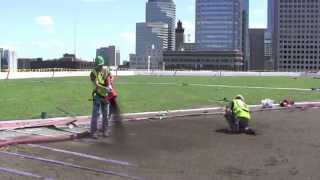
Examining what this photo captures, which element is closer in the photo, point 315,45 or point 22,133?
point 22,133

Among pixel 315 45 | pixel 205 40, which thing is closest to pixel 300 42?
pixel 315 45

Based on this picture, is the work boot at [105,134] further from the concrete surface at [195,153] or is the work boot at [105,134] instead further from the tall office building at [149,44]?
the tall office building at [149,44]

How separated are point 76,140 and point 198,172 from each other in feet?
12.8

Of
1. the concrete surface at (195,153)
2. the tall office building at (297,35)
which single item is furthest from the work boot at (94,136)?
the tall office building at (297,35)

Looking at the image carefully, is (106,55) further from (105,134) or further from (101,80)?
(105,134)

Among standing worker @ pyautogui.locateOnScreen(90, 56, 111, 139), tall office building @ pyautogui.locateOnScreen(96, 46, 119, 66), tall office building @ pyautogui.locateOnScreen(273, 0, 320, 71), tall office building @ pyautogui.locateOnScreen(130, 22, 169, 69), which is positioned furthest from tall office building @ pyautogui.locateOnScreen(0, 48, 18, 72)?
tall office building @ pyautogui.locateOnScreen(273, 0, 320, 71)

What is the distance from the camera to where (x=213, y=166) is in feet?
34.8

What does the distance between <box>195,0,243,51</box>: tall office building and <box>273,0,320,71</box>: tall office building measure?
57.2 feet

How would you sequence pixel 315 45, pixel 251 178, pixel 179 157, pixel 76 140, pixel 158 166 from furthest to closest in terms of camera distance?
pixel 315 45 → pixel 76 140 → pixel 179 157 → pixel 158 166 → pixel 251 178

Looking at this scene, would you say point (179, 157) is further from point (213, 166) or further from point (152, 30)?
point (152, 30)

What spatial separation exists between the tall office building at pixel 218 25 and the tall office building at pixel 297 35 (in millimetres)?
17432

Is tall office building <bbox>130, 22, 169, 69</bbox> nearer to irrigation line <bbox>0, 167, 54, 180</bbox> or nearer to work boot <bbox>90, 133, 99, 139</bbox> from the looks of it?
work boot <bbox>90, 133, 99, 139</bbox>

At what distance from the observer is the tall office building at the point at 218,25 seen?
18175cm

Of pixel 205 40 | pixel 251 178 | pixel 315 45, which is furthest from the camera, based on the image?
pixel 205 40
